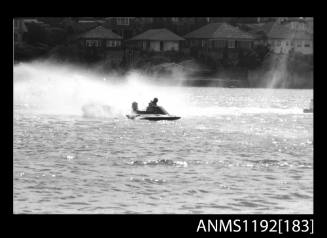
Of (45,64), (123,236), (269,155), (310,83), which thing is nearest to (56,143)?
(269,155)

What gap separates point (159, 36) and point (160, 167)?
107 meters

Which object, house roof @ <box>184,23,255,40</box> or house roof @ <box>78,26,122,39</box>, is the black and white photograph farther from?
house roof @ <box>184,23,255,40</box>

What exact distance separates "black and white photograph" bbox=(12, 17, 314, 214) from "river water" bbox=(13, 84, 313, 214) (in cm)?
5

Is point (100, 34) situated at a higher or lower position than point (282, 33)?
lower

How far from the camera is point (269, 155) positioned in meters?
36.1

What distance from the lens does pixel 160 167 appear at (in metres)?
31.1

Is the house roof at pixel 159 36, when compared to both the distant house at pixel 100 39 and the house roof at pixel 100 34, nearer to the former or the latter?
the distant house at pixel 100 39

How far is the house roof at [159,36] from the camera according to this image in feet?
447

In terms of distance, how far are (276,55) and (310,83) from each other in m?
6.35

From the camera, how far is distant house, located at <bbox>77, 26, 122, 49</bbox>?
134m

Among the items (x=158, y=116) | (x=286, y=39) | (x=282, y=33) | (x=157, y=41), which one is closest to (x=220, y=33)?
(x=157, y=41)

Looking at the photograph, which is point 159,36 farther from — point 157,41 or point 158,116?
point 158,116

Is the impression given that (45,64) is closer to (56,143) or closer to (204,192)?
(56,143)

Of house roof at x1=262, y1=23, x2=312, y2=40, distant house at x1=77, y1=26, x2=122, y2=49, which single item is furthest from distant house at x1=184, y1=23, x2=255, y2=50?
distant house at x1=77, y1=26, x2=122, y2=49
